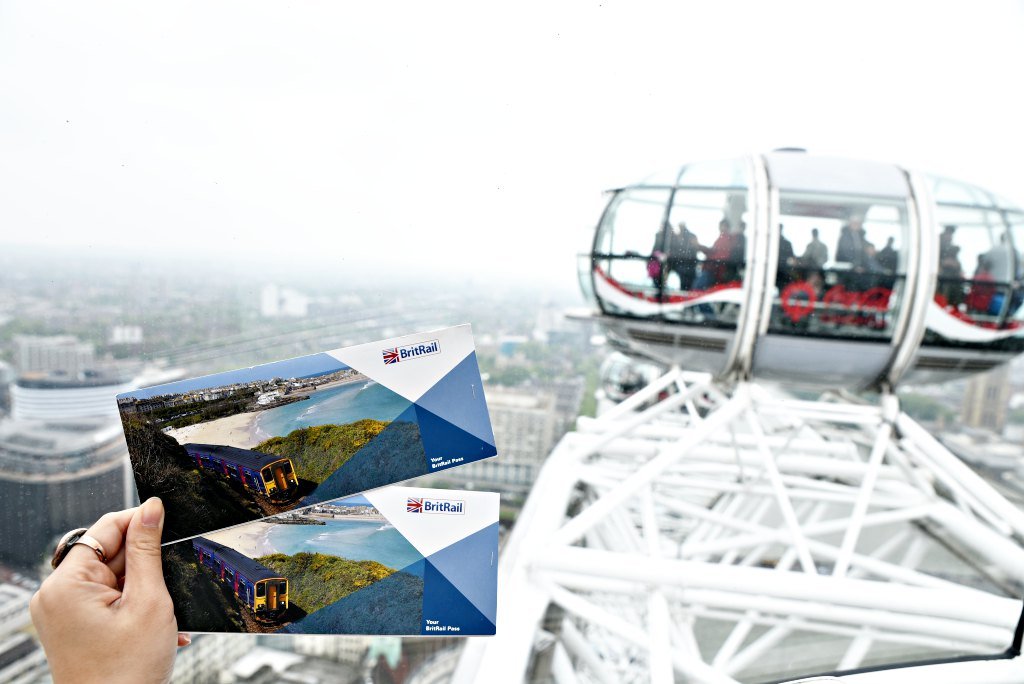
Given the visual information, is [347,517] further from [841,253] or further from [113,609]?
[841,253]

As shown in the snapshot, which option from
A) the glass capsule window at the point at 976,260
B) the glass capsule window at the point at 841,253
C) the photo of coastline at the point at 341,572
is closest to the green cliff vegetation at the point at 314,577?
the photo of coastline at the point at 341,572

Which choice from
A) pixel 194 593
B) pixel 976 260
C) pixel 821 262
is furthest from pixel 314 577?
pixel 976 260

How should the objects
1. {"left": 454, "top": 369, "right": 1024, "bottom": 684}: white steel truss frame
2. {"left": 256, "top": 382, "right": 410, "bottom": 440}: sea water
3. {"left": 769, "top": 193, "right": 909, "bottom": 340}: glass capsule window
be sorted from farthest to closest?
1. {"left": 769, "top": 193, "right": 909, "bottom": 340}: glass capsule window
2. {"left": 454, "top": 369, "right": 1024, "bottom": 684}: white steel truss frame
3. {"left": 256, "top": 382, "right": 410, "bottom": 440}: sea water

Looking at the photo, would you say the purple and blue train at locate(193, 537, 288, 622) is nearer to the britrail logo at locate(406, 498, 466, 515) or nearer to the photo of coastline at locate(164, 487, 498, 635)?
the photo of coastline at locate(164, 487, 498, 635)

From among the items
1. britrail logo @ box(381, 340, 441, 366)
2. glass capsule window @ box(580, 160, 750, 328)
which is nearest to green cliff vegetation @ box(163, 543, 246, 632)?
britrail logo @ box(381, 340, 441, 366)

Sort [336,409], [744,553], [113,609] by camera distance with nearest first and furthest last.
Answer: [113,609] → [336,409] → [744,553]

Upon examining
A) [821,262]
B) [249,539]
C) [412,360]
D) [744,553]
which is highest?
[821,262]

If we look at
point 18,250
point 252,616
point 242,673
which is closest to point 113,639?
point 252,616

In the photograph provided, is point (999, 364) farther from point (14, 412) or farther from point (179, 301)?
point (14, 412)
